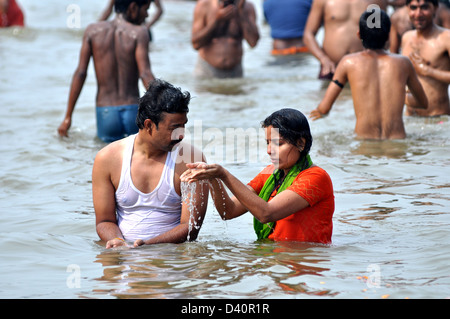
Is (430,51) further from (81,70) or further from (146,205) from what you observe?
(146,205)

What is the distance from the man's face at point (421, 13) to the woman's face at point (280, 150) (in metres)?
3.99

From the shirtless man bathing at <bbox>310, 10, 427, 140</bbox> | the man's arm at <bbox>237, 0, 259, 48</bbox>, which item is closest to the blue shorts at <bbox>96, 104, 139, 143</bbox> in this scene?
the shirtless man bathing at <bbox>310, 10, 427, 140</bbox>

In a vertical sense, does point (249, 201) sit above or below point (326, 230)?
above

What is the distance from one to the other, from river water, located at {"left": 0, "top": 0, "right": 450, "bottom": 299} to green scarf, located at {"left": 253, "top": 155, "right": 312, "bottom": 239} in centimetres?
11

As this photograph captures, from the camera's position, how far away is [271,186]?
4.52 m

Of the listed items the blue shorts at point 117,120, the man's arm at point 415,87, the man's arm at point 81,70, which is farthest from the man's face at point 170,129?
the man's arm at point 415,87

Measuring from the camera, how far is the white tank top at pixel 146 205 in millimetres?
4547

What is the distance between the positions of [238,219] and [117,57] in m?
2.42

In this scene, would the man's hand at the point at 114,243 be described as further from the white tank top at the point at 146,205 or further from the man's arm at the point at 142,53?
the man's arm at the point at 142,53

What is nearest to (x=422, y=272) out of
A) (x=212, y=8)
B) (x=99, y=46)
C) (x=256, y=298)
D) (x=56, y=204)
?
(x=256, y=298)

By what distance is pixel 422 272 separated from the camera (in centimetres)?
427

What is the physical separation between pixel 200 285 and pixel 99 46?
3.88 meters

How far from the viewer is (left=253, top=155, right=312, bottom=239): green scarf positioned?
4410 mm
